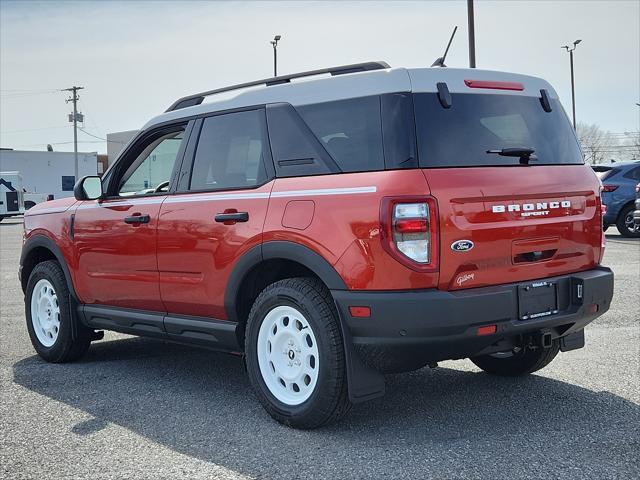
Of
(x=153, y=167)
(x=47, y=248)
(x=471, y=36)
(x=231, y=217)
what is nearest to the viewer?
(x=231, y=217)

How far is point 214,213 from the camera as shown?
4879 millimetres

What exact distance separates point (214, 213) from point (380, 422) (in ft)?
5.18

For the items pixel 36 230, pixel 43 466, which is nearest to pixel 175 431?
pixel 43 466

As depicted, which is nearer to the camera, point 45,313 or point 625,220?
point 45,313

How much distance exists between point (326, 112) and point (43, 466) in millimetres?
2346

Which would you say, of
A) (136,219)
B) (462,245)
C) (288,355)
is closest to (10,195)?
(136,219)

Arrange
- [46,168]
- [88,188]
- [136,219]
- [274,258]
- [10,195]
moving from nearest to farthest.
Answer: [274,258] < [136,219] < [88,188] < [10,195] < [46,168]

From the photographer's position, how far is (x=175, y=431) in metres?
4.45

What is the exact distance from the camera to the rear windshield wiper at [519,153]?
171 inches

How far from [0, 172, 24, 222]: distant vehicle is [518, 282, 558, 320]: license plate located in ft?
115

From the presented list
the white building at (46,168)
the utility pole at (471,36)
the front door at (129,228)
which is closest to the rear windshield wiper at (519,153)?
the front door at (129,228)

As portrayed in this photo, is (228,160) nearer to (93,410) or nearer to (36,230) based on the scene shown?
(93,410)

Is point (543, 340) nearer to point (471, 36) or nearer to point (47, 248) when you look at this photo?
point (47, 248)

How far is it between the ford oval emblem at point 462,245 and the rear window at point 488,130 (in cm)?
41
